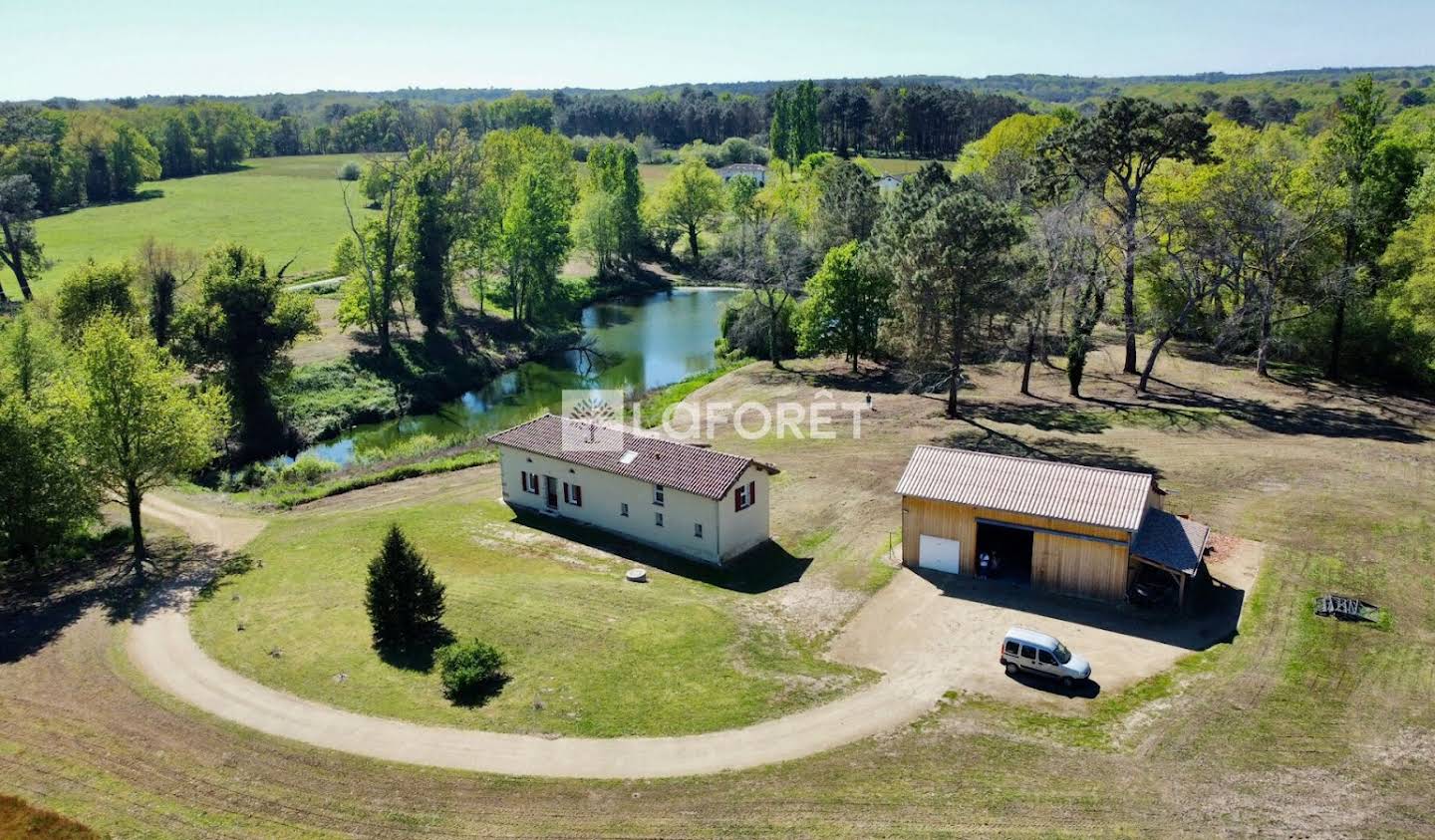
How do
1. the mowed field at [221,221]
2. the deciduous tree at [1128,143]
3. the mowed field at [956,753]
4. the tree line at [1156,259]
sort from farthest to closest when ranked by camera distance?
the mowed field at [221,221], the tree line at [1156,259], the deciduous tree at [1128,143], the mowed field at [956,753]

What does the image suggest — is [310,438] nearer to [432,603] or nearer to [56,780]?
[432,603]

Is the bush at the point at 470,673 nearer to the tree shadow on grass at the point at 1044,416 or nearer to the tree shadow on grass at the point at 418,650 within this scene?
the tree shadow on grass at the point at 418,650

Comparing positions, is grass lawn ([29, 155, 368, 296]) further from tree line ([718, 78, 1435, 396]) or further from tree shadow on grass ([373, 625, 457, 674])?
tree shadow on grass ([373, 625, 457, 674])

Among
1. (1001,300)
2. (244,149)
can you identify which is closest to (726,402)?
(1001,300)

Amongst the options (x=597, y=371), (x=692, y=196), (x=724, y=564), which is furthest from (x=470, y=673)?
(x=692, y=196)

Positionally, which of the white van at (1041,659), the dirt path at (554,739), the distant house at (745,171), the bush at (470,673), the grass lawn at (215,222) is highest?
the distant house at (745,171)

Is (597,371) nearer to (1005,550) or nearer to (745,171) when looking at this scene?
(1005,550)

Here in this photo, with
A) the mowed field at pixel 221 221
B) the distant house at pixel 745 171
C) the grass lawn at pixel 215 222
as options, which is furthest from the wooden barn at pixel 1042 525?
the distant house at pixel 745 171

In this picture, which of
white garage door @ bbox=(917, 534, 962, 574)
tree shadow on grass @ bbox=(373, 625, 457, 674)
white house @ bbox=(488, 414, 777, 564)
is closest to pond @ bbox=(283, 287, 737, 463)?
white house @ bbox=(488, 414, 777, 564)
